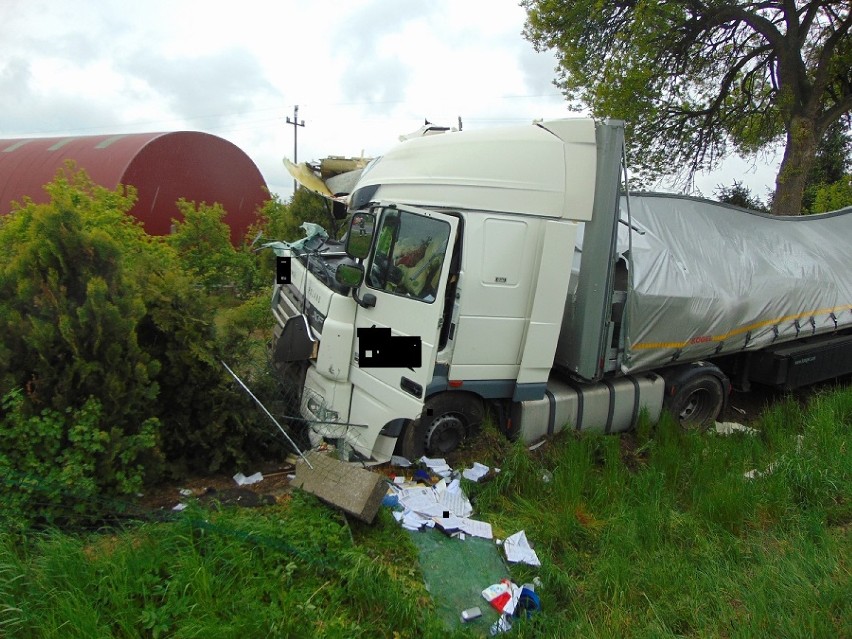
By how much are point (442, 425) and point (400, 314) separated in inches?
40.6

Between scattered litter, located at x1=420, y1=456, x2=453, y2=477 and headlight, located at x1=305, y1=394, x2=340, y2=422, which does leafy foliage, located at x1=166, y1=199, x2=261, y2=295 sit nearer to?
headlight, located at x1=305, y1=394, x2=340, y2=422

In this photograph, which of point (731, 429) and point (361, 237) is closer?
point (361, 237)

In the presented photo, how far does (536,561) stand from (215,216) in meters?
5.83

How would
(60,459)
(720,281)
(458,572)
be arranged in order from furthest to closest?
(720,281)
(458,572)
(60,459)

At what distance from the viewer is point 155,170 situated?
11375 mm

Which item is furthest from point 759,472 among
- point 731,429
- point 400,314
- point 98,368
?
point 98,368

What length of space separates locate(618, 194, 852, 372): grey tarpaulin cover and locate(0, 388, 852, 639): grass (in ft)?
4.43

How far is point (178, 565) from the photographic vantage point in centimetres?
281

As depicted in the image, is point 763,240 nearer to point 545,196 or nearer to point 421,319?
point 545,196

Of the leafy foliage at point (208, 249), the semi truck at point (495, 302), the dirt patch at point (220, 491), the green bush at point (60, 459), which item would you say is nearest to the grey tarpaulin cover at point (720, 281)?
the semi truck at point (495, 302)

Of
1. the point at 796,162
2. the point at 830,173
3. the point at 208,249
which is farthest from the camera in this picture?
the point at 830,173

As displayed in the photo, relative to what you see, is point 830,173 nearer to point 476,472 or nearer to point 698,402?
point 698,402

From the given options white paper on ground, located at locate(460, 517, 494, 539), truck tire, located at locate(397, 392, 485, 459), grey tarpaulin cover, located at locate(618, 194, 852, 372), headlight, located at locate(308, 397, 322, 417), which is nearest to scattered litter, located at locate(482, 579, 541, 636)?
white paper on ground, located at locate(460, 517, 494, 539)

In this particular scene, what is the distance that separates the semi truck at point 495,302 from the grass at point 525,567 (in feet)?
2.63
